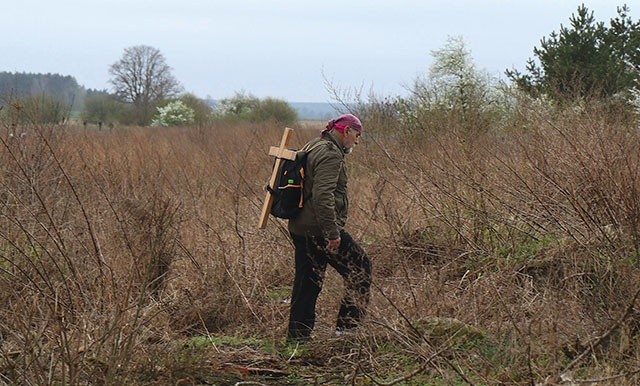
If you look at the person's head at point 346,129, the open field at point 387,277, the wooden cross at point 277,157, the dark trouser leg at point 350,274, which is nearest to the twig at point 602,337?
the open field at point 387,277

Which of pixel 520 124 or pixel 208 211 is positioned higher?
pixel 520 124

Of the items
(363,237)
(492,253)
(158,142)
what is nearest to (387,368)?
(492,253)

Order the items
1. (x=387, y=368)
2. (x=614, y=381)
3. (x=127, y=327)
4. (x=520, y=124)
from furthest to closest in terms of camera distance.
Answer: (x=520, y=124) → (x=387, y=368) → (x=127, y=327) → (x=614, y=381)

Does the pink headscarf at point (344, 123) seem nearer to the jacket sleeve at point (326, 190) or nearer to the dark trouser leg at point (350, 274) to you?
the jacket sleeve at point (326, 190)

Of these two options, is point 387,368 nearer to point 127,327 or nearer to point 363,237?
point 127,327

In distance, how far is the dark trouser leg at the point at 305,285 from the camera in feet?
22.5

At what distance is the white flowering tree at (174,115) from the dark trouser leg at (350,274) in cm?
3466

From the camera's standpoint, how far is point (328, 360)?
6.60 metres

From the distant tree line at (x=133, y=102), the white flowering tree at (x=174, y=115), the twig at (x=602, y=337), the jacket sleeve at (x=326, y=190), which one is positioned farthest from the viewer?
the white flowering tree at (x=174, y=115)

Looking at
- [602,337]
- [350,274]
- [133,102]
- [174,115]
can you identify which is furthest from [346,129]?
[133,102]

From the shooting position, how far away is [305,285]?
7.00 m

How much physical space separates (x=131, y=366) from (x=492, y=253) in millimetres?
→ 4828

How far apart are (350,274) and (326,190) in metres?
0.65

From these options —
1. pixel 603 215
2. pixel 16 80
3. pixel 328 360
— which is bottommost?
pixel 328 360
